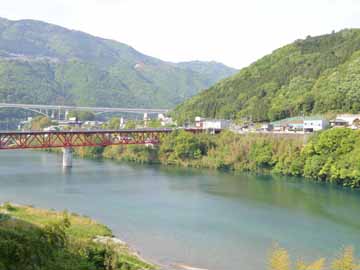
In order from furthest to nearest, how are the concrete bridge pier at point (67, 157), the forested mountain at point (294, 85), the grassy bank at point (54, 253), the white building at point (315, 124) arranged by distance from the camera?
1. the forested mountain at point (294, 85)
2. the white building at point (315, 124)
3. the concrete bridge pier at point (67, 157)
4. the grassy bank at point (54, 253)

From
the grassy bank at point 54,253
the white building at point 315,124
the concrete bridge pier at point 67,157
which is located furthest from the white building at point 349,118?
the grassy bank at point 54,253

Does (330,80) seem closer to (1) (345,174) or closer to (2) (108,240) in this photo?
(1) (345,174)

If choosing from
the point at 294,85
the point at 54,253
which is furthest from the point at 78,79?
the point at 54,253

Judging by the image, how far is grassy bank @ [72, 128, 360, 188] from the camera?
3088 cm

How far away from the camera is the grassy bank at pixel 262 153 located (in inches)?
1216

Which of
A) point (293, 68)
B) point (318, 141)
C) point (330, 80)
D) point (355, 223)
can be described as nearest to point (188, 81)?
point (293, 68)

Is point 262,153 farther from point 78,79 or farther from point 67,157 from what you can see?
point 78,79

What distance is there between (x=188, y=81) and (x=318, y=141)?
134691 mm

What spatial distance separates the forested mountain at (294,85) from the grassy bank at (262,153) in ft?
34.7

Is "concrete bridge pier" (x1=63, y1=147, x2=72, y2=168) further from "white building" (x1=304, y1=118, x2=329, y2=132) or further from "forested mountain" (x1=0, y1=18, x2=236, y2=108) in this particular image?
"forested mountain" (x1=0, y1=18, x2=236, y2=108)

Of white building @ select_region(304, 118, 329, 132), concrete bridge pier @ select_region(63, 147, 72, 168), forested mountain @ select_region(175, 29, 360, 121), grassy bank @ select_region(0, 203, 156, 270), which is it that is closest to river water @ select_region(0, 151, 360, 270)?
concrete bridge pier @ select_region(63, 147, 72, 168)

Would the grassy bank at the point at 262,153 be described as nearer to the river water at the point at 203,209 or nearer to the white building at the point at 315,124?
the river water at the point at 203,209

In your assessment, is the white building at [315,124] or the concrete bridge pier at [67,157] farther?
the white building at [315,124]

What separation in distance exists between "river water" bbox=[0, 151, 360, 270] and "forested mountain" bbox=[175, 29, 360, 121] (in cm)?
1675
